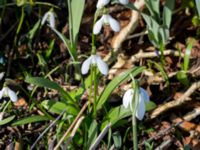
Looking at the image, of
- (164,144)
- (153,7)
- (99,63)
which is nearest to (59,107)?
(99,63)

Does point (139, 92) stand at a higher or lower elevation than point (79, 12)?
lower

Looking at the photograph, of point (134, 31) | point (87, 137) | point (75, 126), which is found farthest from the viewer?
point (134, 31)

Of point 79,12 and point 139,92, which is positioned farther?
point 79,12

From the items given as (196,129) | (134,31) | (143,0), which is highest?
(143,0)

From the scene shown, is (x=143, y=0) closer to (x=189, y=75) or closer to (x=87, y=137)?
(x=189, y=75)

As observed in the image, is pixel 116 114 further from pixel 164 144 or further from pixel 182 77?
pixel 182 77

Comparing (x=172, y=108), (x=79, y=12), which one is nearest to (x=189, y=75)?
(x=172, y=108)

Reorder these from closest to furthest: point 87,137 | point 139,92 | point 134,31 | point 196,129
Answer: point 139,92, point 87,137, point 196,129, point 134,31
